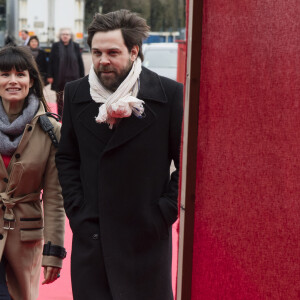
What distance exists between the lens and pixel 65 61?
12.2 m

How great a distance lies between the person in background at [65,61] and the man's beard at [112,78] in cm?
921

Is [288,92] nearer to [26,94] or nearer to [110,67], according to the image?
[110,67]

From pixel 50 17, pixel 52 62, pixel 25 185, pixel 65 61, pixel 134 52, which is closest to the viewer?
pixel 134 52

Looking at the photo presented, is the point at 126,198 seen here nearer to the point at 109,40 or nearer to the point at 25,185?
the point at 25,185

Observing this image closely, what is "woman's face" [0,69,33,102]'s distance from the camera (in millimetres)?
3314

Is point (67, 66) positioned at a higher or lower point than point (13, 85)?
lower

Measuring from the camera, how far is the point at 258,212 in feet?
6.80

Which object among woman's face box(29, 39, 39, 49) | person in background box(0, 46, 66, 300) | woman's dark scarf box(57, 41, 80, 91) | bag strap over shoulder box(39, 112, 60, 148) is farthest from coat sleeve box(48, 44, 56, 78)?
bag strap over shoulder box(39, 112, 60, 148)

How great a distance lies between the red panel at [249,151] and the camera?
201 cm

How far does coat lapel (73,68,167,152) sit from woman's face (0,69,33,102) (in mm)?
334

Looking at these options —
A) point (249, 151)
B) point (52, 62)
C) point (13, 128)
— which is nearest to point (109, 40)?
point (13, 128)

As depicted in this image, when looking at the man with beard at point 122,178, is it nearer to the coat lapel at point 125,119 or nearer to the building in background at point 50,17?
the coat lapel at point 125,119

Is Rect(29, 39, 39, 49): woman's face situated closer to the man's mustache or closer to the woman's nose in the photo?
the woman's nose

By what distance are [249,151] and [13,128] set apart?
151cm
